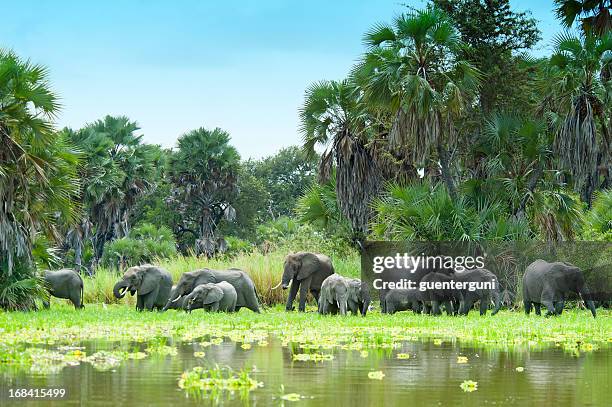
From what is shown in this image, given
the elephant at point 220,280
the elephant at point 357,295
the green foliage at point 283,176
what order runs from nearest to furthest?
the elephant at point 357,295 < the elephant at point 220,280 < the green foliage at point 283,176

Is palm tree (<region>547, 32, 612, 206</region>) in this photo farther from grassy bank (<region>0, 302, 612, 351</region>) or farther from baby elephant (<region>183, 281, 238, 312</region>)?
baby elephant (<region>183, 281, 238, 312</region>)

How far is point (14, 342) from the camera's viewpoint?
12477 millimetres

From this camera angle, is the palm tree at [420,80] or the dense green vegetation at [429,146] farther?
the palm tree at [420,80]

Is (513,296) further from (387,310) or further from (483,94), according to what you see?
(483,94)

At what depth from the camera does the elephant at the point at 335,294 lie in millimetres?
21016

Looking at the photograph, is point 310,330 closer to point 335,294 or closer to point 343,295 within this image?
point 343,295

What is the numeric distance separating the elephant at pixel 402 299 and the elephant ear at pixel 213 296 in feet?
12.5

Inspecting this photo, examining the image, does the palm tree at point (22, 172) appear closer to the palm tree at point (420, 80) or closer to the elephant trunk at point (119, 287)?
the elephant trunk at point (119, 287)

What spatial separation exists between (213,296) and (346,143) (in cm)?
1121

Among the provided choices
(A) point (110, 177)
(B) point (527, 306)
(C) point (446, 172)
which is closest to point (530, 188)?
(C) point (446, 172)

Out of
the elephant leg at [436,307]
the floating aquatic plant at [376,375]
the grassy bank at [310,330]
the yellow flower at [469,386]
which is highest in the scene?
the elephant leg at [436,307]

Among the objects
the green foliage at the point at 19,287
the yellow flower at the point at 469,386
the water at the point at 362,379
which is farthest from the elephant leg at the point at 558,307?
the yellow flower at the point at 469,386

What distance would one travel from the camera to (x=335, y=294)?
21.2 metres

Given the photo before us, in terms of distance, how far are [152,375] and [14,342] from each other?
3984 millimetres
